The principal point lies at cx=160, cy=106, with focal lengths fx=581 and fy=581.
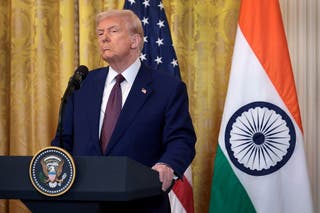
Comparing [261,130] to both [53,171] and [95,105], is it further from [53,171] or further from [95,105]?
[53,171]

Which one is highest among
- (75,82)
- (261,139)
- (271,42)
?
(271,42)

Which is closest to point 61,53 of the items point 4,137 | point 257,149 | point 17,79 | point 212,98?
point 17,79

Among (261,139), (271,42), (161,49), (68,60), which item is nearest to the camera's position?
(261,139)

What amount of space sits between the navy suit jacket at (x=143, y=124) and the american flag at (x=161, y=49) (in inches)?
56.2

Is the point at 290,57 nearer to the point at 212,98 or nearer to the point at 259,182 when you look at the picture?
the point at 212,98

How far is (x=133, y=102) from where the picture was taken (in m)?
2.58

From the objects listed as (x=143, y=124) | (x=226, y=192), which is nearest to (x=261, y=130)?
(x=226, y=192)

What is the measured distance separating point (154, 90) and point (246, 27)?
1.58 meters

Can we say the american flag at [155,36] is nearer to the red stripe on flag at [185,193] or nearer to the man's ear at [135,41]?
the red stripe on flag at [185,193]

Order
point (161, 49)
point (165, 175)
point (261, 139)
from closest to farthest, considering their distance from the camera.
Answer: point (165, 175)
point (261, 139)
point (161, 49)

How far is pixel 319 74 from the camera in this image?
4.30 m

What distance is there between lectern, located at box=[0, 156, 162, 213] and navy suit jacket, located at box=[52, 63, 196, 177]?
1.57 ft

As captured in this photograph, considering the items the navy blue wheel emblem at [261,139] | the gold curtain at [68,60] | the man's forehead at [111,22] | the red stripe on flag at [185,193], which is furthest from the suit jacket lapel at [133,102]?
the gold curtain at [68,60]

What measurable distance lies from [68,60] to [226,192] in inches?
63.6
